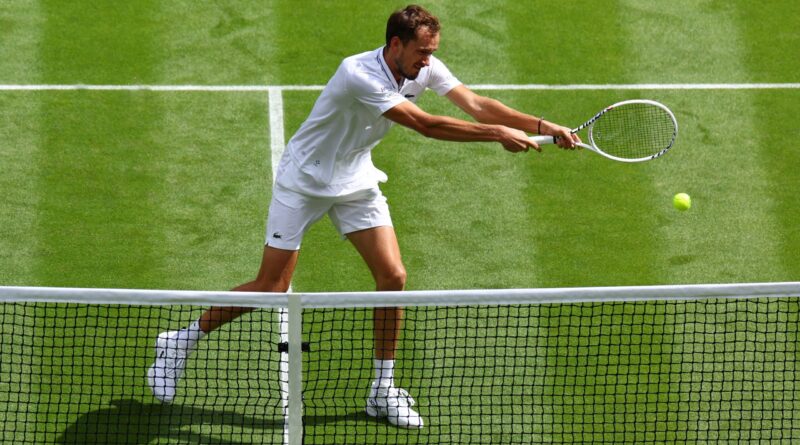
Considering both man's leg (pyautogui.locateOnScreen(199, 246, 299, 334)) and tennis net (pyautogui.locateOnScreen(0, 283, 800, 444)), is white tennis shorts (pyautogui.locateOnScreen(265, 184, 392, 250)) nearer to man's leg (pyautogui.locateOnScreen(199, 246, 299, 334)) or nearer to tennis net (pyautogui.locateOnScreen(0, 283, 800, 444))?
man's leg (pyautogui.locateOnScreen(199, 246, 299, 334))

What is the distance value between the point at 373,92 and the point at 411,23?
1.57 feet

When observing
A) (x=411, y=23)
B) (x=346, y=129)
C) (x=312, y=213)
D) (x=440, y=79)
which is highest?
(x=411, y=23)

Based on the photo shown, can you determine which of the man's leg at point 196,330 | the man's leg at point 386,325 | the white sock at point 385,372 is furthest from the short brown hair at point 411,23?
the white sock at point 385,372

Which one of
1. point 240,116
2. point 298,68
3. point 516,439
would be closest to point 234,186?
point 240,116

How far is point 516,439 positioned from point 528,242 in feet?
8.18

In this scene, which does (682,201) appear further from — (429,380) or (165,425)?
(165,425)

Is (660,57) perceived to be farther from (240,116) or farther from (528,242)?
(240,116)

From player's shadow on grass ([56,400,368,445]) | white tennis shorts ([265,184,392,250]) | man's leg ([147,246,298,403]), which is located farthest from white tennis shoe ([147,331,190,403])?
white tennis shorts ([265,184,392,250])

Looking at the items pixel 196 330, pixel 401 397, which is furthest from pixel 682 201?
pixel 196 330

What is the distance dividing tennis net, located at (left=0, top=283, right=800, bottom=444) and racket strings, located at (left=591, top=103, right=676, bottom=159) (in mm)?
1265

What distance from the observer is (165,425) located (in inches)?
362

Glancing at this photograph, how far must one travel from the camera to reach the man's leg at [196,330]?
9.24 m

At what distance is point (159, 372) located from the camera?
9336 millimetres

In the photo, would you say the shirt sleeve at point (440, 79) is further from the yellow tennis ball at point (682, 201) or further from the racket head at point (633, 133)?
the yellow tennis ball at point (682, 201)
